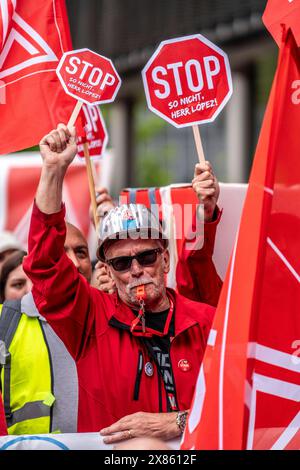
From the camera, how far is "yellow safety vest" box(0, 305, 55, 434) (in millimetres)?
3947

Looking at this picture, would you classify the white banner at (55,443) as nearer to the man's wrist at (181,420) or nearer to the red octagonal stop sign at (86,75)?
the man's wrist at (181,420)

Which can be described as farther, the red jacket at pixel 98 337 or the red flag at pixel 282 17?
the red jacket at pixel 98 337

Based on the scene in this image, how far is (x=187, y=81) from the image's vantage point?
152 inches

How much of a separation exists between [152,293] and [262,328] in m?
0.70

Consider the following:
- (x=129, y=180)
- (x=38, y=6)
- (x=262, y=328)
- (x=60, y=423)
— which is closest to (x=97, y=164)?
(x=38, y=6)

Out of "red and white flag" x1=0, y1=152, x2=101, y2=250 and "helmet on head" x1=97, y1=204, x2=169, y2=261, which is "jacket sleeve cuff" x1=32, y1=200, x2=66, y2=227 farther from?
"red and white flag" x1=0, y1=152, x2=101, y2=250

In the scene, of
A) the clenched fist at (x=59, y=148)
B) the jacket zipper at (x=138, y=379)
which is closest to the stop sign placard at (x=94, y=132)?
the clenched fist at (x=59, y=148)

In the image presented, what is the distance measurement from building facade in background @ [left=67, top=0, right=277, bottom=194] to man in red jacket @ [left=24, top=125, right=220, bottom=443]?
296 inches

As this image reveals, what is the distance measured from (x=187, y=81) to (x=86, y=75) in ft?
1.35

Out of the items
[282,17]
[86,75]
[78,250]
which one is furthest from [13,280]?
[282,17]

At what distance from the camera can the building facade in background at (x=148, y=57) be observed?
37.6 ft

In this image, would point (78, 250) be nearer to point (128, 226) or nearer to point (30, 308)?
point (30, 308)

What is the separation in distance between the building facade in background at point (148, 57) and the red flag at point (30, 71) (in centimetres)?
653
